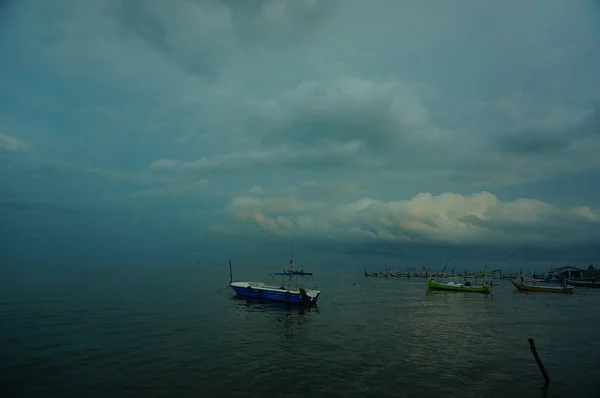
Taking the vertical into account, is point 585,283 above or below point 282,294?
below

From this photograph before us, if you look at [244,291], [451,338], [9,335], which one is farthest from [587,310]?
[9,335]

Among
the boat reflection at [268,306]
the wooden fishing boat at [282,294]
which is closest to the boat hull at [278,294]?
the wooden fishing boat at [282,294]

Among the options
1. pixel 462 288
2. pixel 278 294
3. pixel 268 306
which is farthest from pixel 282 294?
pixel 462 288

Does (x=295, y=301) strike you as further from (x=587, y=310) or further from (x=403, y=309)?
(x=587, y=310)

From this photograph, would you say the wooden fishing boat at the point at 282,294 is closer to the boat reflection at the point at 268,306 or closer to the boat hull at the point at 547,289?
the boat reflection at the point at 268,306

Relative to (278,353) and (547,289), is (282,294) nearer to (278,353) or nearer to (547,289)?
(278,353)

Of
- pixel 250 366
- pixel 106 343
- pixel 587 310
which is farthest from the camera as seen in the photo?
pixel 587 310
